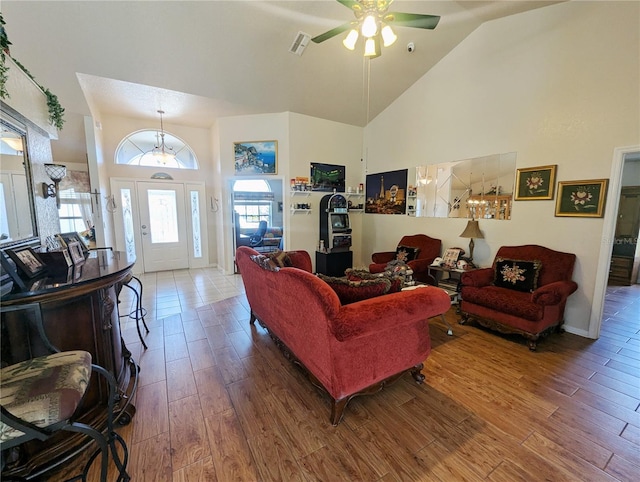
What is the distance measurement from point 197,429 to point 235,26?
13.8ft

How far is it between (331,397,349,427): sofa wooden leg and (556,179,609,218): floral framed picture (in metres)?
3.33

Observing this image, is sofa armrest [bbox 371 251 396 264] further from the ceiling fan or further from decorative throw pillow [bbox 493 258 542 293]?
the ceiling fan

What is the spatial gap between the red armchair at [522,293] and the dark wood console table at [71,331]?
3.53 m

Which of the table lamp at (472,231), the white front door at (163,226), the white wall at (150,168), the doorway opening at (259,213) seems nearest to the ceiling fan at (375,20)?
the table lamp at (472,231)

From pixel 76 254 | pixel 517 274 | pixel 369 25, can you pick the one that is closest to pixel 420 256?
pixel 517 274

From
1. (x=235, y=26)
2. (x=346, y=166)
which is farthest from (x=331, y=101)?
(x=235, y=26)

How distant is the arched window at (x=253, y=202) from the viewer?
8.41 meters

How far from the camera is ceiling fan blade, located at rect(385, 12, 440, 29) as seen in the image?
252cm

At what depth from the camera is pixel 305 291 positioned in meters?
1.80

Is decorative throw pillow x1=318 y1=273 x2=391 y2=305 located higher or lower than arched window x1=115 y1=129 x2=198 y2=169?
lower

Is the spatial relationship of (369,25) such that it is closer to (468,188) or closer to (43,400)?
(468,188)

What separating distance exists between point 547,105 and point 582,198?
1.19 meters

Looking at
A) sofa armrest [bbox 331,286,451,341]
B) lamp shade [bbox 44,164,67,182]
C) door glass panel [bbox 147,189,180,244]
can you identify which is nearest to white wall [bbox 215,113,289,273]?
door glass panel [bbox 147,189,180,244]

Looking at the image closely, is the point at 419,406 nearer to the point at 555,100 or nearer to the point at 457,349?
the point at 457,349
